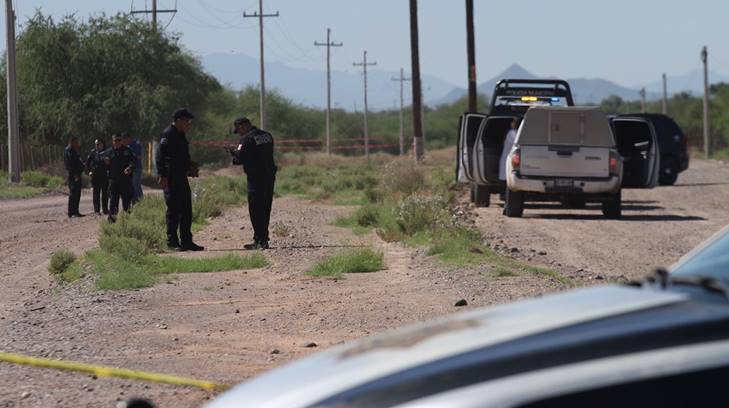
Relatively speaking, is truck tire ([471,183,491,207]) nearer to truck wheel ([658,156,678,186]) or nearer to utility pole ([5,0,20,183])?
truck wheel ([658,156,678,186])

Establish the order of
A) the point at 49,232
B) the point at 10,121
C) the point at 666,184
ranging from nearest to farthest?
the point at 49,232 < the point at 666,184 < the point at 10,121

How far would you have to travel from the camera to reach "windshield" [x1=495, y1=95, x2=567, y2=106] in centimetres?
2931

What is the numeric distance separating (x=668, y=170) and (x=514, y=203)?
39.7 feet

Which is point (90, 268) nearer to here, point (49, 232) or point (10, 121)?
point (49, 232)

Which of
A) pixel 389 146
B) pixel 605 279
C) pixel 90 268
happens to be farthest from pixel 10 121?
pixel 389 146

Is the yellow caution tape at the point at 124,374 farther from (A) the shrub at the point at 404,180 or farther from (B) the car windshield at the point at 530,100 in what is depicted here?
(A) the shrub at the point at 404,180

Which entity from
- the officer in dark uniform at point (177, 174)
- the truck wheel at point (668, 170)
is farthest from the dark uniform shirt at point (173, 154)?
the truck wheel at point (668, 170)

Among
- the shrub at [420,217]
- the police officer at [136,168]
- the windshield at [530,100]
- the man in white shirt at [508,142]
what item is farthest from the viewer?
the windshield at [530,100]

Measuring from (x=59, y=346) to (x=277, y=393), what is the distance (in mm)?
7116

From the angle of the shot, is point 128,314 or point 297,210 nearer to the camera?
point 128,314

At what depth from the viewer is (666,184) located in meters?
37.7

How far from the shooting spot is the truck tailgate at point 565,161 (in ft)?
81.5

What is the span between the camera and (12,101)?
42438 mm

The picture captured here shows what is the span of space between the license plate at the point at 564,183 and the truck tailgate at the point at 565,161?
93 mm
